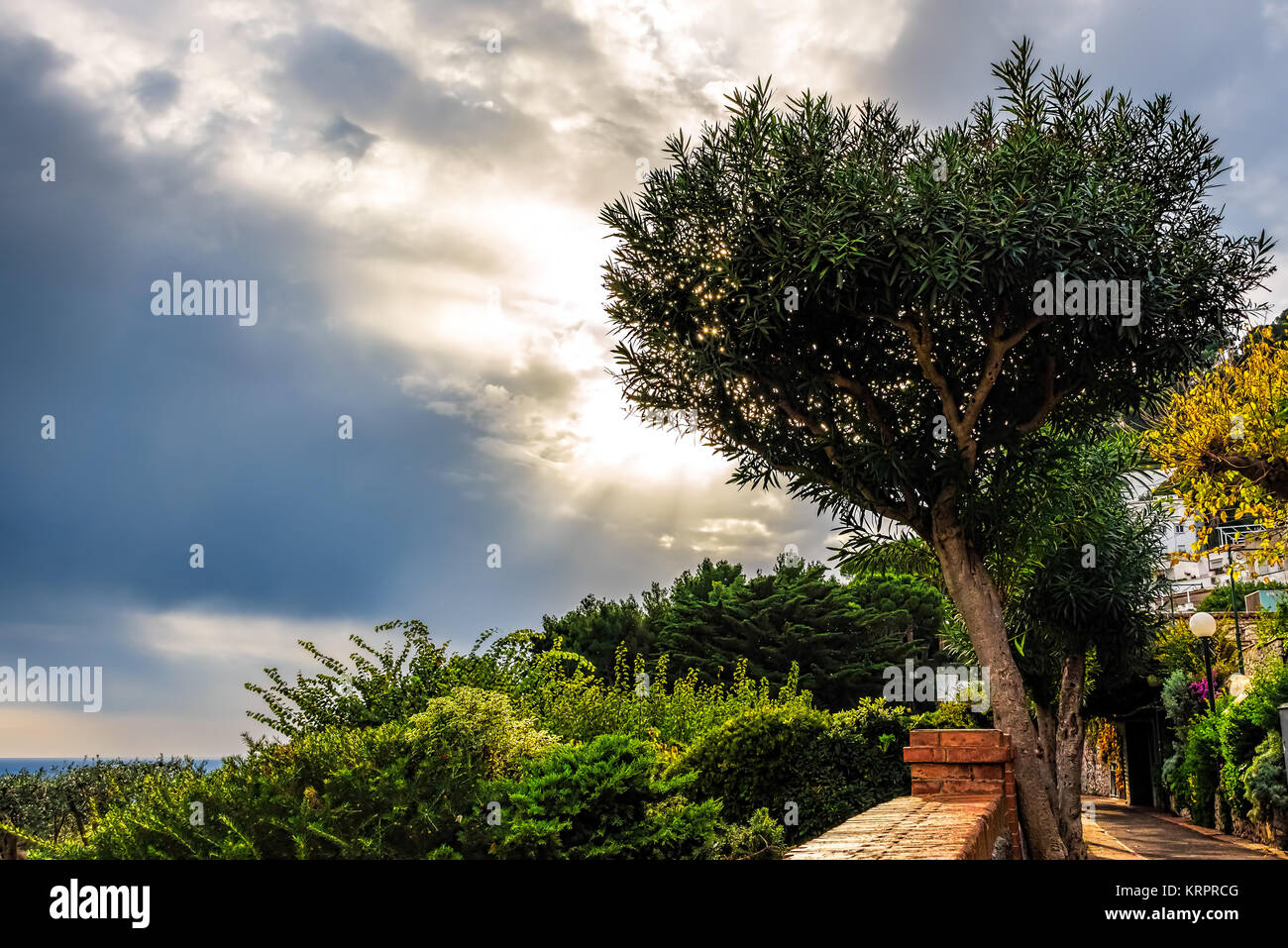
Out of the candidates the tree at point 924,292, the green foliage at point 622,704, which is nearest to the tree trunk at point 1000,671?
the tree at point 924,292

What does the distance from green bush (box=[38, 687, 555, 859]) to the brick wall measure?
2.05 metres

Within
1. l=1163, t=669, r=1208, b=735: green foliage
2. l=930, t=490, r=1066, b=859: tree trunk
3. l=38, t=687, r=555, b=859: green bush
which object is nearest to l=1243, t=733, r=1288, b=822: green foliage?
l=930, t=490, r=1066, b=859: tree trunk

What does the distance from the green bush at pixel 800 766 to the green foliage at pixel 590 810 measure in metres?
4.80

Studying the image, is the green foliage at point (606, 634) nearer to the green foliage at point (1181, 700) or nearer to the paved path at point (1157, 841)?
the paved path at point (1157, 841)

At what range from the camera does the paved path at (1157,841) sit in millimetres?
13180

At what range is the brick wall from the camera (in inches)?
158

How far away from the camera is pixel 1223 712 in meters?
16.0

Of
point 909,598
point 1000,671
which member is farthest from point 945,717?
point 909,598

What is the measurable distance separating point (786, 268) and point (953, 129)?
2699mm

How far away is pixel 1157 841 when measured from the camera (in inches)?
625

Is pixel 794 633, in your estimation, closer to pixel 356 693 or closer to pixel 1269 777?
pixel 1269 777

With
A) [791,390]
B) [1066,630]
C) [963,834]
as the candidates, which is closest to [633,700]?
[791,390]

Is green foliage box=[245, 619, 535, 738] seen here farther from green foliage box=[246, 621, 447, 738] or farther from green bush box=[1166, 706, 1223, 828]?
green bush box=[1166, 706, 1223, 828]
